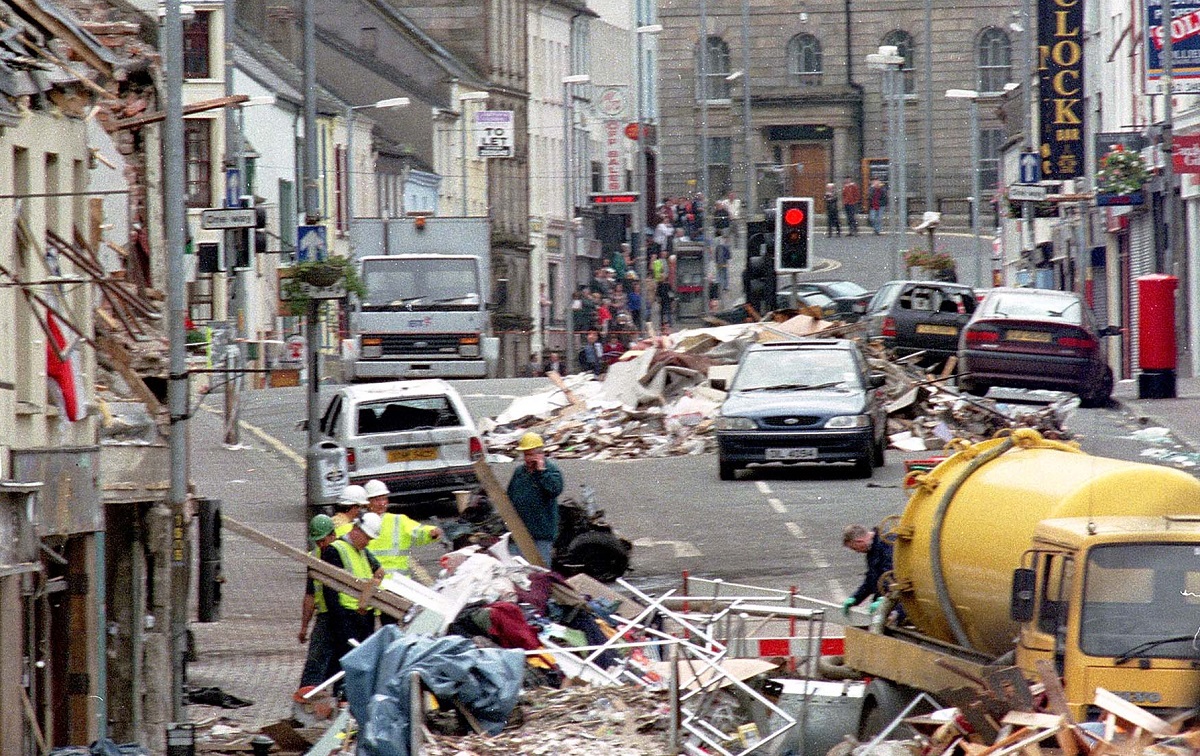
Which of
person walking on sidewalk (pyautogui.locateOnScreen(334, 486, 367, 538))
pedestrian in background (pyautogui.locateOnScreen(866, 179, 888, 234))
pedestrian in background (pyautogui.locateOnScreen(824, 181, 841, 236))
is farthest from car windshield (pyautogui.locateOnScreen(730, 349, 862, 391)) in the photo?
pedestrian in background (pyautogui.locateOnScreen(824, 181, 841, 236))

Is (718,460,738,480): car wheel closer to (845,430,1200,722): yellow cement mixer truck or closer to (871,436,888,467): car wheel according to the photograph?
(871,436,888,467): car wheel

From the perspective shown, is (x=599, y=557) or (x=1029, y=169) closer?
(x=599, y=557)

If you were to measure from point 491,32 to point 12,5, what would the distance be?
256ft

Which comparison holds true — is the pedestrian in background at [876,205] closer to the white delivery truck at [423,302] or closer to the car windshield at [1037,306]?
the white delivery truck at [423,302]

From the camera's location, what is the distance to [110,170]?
78.1 feet

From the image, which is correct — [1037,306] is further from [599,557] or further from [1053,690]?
[1053,690]

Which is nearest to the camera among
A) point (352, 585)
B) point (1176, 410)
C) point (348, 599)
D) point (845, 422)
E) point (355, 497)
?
point (352, 585)

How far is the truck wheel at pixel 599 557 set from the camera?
835 inches

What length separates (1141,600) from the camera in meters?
11.7

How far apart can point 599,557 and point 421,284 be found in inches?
967

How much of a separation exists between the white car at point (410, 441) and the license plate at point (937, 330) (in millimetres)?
12269

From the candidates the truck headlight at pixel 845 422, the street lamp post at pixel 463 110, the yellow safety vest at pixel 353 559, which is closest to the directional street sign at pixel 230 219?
the truck headlight at pixel 845 422

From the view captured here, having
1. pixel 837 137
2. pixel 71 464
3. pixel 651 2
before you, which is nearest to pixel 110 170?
pixel 71 464

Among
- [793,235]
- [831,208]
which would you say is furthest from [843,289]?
[793,235]
